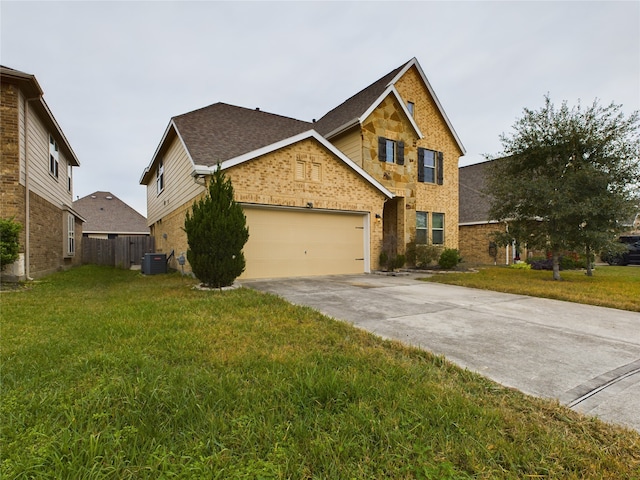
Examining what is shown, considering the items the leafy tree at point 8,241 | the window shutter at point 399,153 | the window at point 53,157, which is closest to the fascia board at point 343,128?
the window shutter at point 399,153

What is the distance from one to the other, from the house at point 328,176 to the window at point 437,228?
0.05 meters

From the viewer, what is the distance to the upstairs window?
1510 centimetres

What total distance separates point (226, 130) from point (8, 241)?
7690 mm

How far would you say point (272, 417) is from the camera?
2201mm

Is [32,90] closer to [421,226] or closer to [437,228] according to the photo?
[421,226]

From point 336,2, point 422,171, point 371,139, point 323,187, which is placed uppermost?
point 336,2

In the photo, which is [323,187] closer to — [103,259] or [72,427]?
[72,427]

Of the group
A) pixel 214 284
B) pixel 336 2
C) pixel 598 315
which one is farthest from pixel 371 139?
pixel 598 315

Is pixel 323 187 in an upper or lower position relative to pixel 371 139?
lower

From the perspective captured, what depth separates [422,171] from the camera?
15102mm

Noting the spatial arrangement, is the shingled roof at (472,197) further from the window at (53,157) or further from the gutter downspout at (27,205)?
the window at (53,157)

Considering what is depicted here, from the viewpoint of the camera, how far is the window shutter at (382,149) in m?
13.8

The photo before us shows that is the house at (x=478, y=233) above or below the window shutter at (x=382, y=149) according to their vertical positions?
below

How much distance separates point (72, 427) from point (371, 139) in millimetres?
13318
